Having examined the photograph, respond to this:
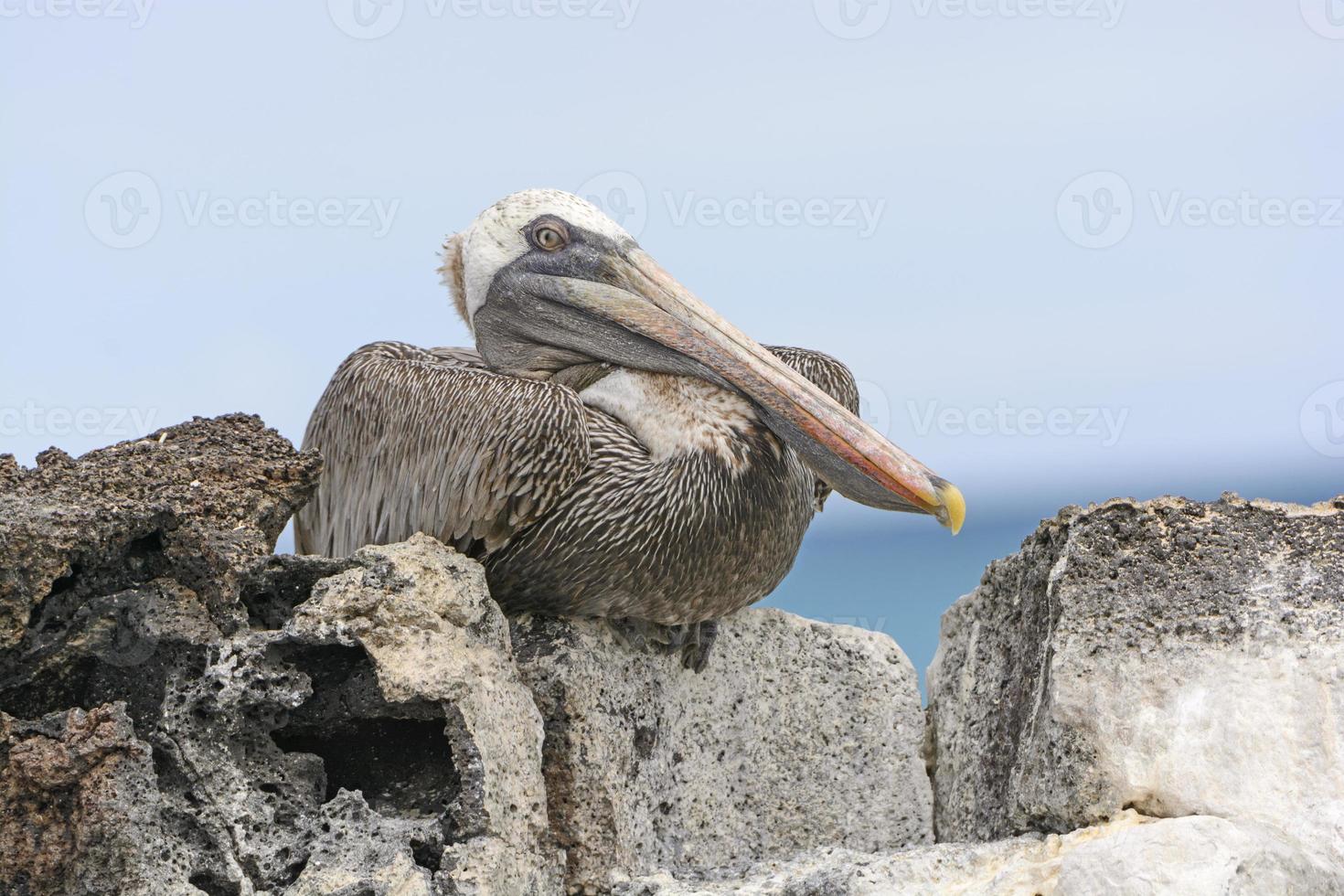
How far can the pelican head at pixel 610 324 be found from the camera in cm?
538

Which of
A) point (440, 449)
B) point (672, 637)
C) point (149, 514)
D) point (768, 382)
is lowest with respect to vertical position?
point (149, 514)

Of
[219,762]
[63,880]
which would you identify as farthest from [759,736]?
[63,880]

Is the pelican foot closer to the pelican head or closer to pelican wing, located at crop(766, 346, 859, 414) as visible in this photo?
the pelican head

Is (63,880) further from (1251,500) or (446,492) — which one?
(1251,500)

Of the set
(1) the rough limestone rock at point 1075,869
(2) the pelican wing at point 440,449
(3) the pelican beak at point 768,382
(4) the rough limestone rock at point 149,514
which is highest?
(3) the pelican beak at point 768,382

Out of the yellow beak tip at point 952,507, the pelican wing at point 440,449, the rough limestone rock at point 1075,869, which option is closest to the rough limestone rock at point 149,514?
the pelican wing at point 440,449

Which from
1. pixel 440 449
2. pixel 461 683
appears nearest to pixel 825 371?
pixel 440 449

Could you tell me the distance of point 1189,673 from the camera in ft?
15.2

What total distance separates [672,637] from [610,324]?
113 cm

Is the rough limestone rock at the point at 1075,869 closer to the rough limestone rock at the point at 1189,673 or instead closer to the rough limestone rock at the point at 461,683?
the rough limestone rock at the point at 1189,673

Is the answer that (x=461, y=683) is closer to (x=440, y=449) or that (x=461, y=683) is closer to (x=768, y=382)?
(x=440, y=449)

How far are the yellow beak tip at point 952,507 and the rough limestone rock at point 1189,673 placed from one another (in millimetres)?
311

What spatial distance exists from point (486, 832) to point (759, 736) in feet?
6.06

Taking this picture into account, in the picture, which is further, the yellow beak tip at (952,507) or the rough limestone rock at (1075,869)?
the yellow beak tip at (952,507)
